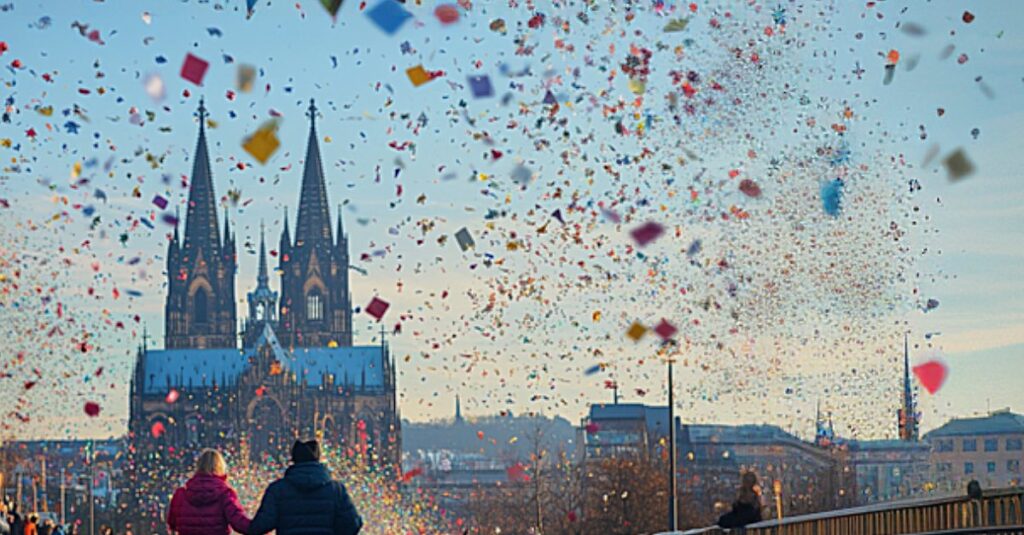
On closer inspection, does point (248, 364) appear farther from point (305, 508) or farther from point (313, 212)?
point (305, 508)

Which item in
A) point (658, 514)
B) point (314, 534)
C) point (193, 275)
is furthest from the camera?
point (193, 275)

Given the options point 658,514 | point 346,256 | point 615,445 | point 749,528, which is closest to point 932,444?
point 615,445

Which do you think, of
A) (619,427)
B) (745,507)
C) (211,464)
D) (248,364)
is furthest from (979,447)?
(211,464)

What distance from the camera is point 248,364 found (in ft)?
588

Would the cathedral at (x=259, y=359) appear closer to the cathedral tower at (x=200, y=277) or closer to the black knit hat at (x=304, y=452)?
the cathedral tower at (x=200, y=277)

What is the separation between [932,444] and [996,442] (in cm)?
994

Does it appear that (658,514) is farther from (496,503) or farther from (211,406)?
(211,406)

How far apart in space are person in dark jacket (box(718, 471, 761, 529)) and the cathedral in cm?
15675

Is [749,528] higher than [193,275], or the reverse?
[193,275]

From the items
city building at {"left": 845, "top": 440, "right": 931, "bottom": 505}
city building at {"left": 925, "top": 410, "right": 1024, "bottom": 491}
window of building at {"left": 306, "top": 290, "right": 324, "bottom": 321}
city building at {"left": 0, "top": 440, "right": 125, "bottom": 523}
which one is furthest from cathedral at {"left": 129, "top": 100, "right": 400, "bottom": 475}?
city building at {"left": 925, "top": 410, "right": 1024, "bottom": 491}

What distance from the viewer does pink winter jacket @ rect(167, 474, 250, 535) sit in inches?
597

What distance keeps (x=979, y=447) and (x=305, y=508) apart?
133m

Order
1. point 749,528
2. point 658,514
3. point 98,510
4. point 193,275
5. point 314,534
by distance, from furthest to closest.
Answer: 1. point 193,275
2. point 98,510
3. point 658,514
4. point 749,528
5. point 314,534

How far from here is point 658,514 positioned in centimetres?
8238
